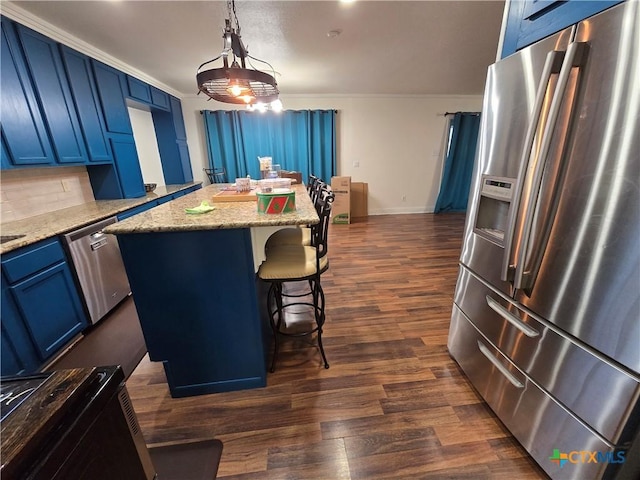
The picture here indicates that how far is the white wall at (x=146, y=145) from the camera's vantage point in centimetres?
397

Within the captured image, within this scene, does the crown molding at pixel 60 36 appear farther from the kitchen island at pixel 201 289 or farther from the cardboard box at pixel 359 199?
the cardboard box at pixel 359 199

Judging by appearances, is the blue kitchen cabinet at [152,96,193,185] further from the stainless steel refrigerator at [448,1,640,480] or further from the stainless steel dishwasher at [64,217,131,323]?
the stainless steel refrigerator at [448,1,640,480]

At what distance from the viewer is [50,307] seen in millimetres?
1841

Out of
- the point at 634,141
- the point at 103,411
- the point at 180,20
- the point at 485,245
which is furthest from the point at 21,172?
the point at 634,141

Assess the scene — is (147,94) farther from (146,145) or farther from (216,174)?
(216,174)

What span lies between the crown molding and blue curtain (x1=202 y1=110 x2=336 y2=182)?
4.88 ft

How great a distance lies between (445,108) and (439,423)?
18.5 ft

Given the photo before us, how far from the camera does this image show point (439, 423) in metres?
1.39

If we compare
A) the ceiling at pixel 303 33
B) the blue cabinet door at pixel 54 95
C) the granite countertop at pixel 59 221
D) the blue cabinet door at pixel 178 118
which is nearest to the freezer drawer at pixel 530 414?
the granite countertop at pixel 59 221

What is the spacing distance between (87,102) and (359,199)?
426 cm

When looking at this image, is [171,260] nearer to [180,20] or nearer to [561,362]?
[561,362]

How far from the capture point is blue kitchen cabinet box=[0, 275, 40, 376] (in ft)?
5.10

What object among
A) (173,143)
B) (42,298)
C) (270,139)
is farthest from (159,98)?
(42,298)

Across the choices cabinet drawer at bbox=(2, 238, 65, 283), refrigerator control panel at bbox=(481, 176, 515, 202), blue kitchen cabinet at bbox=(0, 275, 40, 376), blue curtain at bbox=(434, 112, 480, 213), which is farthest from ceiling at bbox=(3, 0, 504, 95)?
blue kitchen cabinet at bbox=(0, 275, 40, 376)
